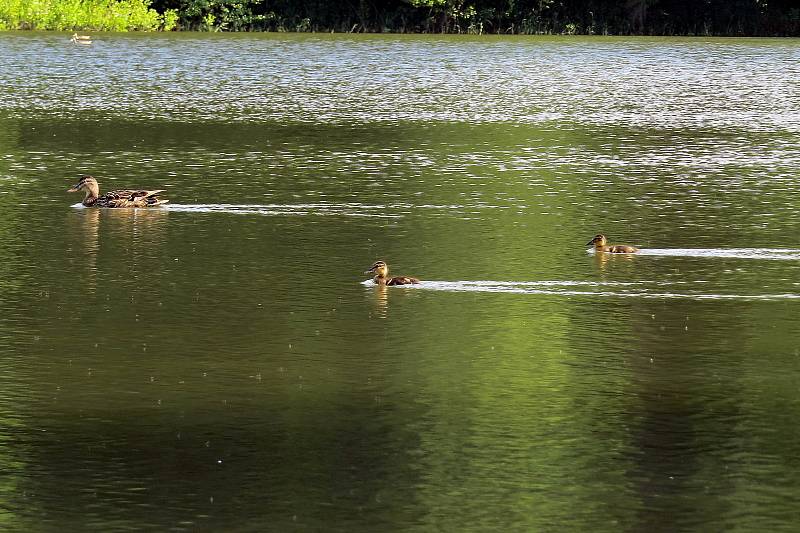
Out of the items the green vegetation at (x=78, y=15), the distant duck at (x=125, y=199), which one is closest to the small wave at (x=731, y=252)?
the distant duck at (x=125, y=199)

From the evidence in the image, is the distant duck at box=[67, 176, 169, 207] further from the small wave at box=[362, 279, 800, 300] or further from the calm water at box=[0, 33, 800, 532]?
the small wave at box=[362, 279, 800, 300]

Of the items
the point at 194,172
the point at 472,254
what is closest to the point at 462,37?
the point at 194,172

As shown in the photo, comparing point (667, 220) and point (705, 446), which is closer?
A: point (705, 446)

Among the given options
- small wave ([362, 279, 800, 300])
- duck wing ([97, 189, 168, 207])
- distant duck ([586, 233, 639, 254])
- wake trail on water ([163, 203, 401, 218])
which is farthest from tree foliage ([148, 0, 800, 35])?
small wave ([362, 279, 800, 300])

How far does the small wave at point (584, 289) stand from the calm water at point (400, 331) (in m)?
0.04

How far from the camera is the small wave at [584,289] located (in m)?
12.0

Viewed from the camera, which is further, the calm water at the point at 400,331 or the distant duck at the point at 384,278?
the distant duck at the point at 384,278

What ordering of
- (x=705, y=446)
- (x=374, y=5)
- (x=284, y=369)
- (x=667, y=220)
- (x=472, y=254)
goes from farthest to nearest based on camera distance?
(x=374, y=5)
(x=667, y=220)
(x=472, y=254)
(x=284, y=369)
(x=705, y=446)

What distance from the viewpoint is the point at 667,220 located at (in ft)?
51.8

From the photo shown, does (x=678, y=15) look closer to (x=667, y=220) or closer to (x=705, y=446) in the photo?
(x=667, y=220)

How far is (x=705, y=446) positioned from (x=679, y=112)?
20.1m

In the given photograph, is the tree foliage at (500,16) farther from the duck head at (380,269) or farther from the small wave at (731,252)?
the duck head at (380,269)

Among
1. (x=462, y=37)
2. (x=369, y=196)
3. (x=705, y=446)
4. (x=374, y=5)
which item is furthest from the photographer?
(x=374, y=5)

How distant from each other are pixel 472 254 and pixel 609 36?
43686 mm
